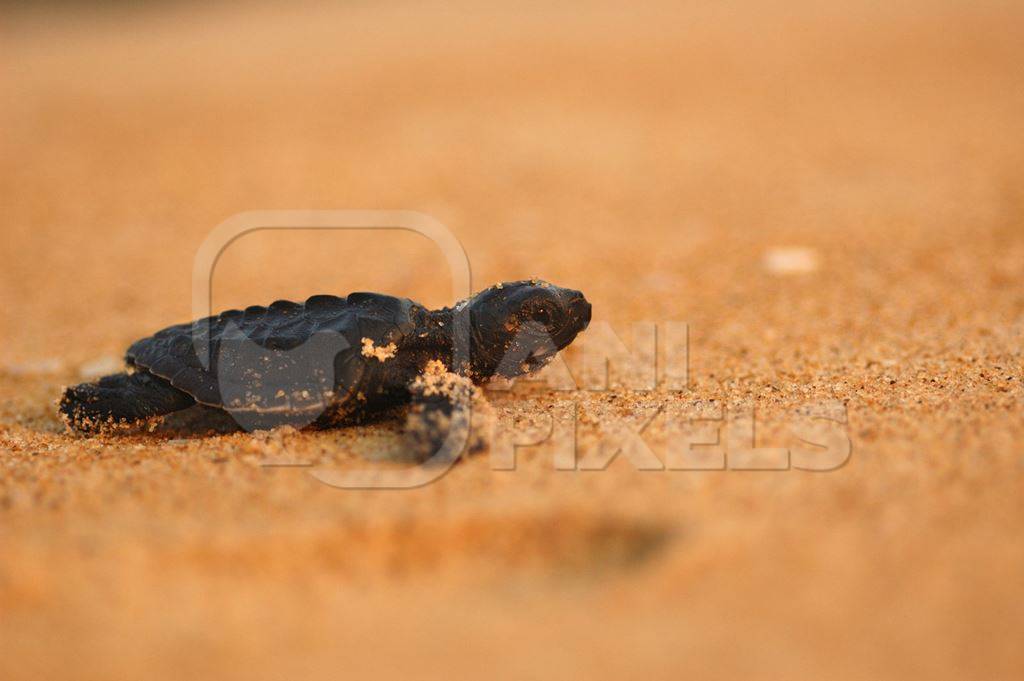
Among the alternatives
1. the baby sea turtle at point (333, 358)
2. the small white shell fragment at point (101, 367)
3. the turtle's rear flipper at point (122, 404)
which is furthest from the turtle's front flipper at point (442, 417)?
the small white shell fragment at point (101, 367)

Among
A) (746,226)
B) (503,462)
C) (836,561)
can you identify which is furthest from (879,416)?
(746,226)

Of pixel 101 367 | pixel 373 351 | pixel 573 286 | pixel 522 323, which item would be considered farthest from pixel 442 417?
pixel 573 286

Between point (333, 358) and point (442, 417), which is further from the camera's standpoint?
point (333, 358)

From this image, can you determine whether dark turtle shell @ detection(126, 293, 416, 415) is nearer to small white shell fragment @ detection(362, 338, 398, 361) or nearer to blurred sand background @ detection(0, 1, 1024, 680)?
small white shell fragment @ detection(362, 338, 398, 361)

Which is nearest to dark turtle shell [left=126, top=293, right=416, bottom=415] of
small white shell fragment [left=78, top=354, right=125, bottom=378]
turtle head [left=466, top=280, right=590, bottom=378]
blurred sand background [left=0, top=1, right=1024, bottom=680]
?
blurred sand background [left=0, top=1, right=1024, bottom=680]

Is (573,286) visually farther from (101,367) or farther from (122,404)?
(122,404)

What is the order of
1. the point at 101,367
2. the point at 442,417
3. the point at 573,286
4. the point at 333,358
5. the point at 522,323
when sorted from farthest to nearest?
the point at 573,286
the point at 101,367
the point at 522,323
the point at 333,358
the point at 442,417

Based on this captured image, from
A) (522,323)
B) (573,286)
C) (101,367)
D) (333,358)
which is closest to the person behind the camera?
(333,358)

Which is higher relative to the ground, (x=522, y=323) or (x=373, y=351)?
(x=522, y=323)

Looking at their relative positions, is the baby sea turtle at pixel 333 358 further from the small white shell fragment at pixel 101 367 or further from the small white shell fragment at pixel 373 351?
the small white shell fragment at pixel 101 367

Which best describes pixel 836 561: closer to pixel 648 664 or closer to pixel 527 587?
pixel 648 664
